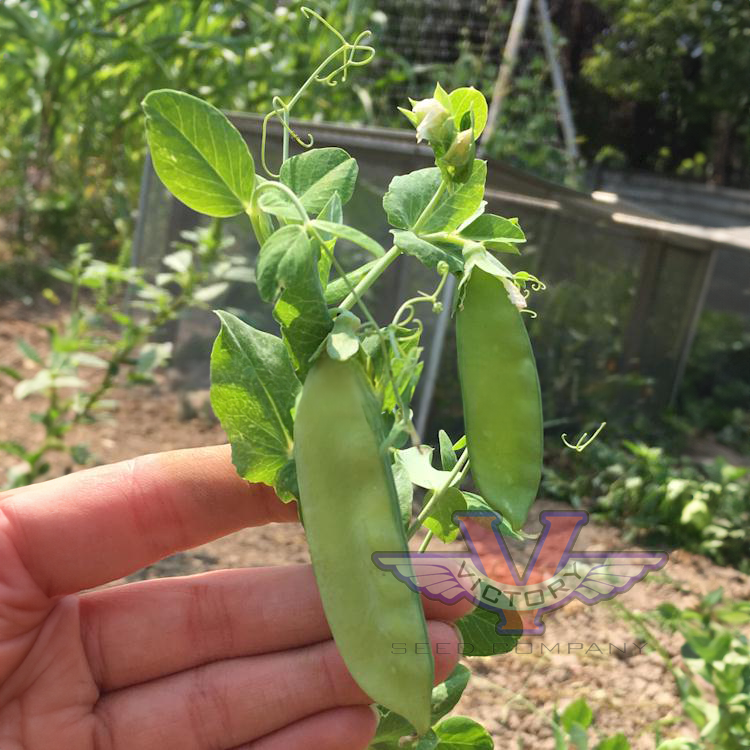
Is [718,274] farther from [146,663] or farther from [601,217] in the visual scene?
[146,663]

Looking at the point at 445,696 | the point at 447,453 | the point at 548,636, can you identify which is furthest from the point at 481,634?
the point at 548,636

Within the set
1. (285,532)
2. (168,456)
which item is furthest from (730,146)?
(168,456)

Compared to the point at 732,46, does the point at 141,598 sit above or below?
below

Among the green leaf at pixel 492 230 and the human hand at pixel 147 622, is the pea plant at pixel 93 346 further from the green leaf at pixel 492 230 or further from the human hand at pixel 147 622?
the green leaf at pixel 492 230

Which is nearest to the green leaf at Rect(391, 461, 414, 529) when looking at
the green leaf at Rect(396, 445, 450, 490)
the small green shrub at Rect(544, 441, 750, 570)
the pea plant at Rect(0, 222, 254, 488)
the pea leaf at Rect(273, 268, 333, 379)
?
the green leaf at Rect(396, 445, 450, 490)

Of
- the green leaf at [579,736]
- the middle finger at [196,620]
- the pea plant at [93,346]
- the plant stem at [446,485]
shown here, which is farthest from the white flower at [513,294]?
the pea plant at [93,346]

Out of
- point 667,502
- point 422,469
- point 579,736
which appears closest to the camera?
point 422,469

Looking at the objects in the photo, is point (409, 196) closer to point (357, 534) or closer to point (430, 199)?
point (430, 199)
